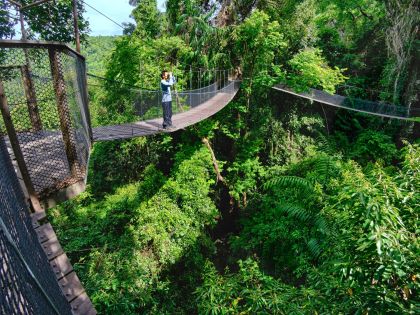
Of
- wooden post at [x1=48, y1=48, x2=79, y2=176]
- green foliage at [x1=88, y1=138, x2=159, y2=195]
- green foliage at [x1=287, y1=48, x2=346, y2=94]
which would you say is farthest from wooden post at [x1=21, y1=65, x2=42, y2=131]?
green foliage at [x1=287, y1=48, x2=346, y2=94]

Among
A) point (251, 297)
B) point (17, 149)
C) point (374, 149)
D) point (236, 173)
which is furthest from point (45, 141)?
point (374, 149)

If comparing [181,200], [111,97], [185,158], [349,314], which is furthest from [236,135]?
[349,314]

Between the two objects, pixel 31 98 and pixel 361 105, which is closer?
pixel 31 98

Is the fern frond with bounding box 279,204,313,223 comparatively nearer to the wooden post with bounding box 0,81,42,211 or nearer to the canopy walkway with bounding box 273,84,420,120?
the canopy walkway with bounding box 273,84,420,120

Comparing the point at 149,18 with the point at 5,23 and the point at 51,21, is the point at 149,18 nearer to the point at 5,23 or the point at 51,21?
the point at 51,21

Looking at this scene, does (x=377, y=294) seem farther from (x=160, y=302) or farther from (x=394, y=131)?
(x=394, y=131)

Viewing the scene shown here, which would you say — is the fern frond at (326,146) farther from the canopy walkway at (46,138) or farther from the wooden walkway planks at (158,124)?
the canopy walkway at (46,138)
